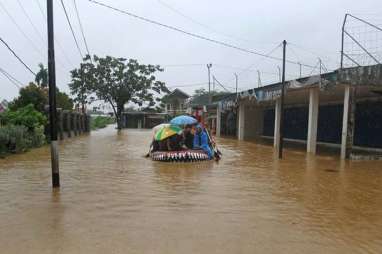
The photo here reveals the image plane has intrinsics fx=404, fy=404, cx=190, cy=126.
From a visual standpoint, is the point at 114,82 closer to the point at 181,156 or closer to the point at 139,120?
the point at 139,120

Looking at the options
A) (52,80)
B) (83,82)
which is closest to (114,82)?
(83,82)

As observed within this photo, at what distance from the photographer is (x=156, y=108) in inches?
2518

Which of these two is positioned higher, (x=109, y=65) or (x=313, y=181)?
(x=109, y=65)

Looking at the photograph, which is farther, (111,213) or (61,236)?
(111,213)

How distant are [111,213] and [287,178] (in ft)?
21.8

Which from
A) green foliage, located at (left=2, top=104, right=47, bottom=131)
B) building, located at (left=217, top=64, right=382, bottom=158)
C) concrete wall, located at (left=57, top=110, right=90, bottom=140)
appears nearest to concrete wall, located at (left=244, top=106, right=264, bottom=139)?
building, located at (left=217, top=64, right=382, bottom=158)

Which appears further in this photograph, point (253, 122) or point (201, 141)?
point (253, 122)

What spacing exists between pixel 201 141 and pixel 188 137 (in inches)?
25.1

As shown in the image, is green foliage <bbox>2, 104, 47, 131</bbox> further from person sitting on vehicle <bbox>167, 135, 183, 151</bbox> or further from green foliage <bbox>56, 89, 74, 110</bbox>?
green foliage <bbox>56, 89, 74, 110</bbox>

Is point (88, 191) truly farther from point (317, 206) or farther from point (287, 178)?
point (287, 178)

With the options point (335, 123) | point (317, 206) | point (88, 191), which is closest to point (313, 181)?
point (317, 206)

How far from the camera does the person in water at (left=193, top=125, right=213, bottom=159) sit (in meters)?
17.2

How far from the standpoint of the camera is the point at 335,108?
83.7 feet

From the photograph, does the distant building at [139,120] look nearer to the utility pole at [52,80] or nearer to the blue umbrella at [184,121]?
the blue umbrella at [184,121]
